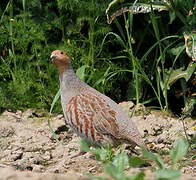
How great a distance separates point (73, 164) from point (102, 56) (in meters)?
2.31

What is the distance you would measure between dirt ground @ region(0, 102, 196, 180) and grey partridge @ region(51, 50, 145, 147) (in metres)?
0.29

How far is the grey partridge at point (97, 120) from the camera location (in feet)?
22.7

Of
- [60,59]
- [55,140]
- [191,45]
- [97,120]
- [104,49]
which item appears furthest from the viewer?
[104,49]

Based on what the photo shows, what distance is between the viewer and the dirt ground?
6.90 metres

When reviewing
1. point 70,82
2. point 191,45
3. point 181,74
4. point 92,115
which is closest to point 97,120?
point 92,115

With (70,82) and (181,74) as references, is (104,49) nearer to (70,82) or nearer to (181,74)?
(181,74)

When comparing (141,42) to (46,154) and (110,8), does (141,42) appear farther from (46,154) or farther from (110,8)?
(46,154)

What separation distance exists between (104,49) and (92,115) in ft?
6.88

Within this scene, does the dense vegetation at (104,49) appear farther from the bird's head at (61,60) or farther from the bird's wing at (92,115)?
the bird's wing at (92,115)

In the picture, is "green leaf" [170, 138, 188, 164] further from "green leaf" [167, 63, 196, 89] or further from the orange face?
"green leaf" [167, 63, 196, 89]

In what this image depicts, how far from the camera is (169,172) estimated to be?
389 centimetres

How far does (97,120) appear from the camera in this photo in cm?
704

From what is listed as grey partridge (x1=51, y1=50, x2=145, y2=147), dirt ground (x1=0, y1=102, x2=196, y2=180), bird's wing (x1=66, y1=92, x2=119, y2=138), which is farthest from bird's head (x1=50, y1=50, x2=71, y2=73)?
dirt ground (x1=0, y1=102, x2=196, y2=180)

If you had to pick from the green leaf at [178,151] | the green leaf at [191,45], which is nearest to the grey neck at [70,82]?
the green leaf at [191,45]
